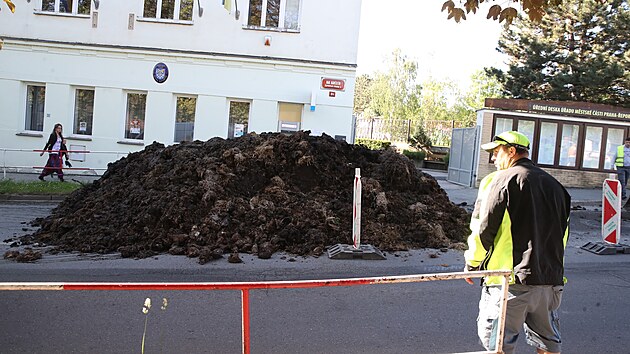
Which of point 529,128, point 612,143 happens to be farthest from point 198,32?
point 612,143

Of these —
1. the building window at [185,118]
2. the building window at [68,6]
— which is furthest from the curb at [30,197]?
the building window at [68,6]

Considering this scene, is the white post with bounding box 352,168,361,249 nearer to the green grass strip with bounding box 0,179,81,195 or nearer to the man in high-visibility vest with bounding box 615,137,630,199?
the green grass strip with bounding box 0,179,81,195

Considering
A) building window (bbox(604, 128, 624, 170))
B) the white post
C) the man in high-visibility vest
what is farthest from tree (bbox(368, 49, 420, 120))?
the white post

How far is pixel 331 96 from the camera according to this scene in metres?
18.5

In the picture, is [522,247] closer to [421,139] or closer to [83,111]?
[83,111]

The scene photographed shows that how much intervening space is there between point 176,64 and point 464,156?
10782 millimetres

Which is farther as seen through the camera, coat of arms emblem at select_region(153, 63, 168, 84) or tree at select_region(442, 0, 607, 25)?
coat of arms emblem at select_region(153, 63, 168, 84)

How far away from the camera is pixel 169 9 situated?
18859mm

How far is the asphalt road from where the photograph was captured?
4672mm

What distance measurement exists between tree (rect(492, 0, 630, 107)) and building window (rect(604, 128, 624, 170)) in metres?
9.10

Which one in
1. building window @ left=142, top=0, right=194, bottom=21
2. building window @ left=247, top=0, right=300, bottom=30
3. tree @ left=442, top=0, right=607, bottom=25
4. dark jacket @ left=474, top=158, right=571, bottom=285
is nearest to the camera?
dark jacket @ left=474, top=158, right=571, bottom=285

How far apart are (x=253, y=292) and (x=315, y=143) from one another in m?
5.00

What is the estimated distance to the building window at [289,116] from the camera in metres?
18.8

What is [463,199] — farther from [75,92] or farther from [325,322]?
[75,92]
